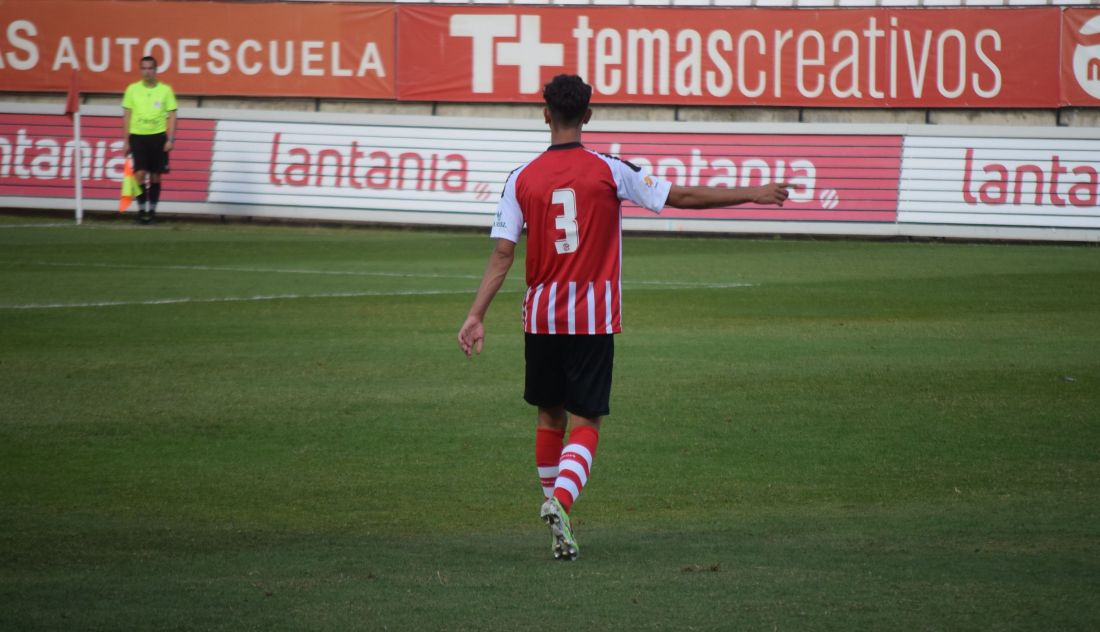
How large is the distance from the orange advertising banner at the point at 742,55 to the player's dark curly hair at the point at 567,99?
21082 mm

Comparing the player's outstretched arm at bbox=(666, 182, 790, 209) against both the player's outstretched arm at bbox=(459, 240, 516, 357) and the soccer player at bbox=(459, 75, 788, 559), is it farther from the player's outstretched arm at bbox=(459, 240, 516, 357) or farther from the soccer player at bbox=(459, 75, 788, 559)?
the player's outstretched arm at bbox=(459, 240, 516, 357)

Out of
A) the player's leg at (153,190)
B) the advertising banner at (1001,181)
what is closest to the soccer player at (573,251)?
the advertising banner at (1001,181)

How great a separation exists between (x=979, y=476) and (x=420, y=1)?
2200 cm

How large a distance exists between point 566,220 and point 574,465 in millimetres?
993

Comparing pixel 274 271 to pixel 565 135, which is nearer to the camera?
pixel 565 135

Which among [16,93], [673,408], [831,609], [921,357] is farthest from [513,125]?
[831,609]

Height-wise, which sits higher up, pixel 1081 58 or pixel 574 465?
pixel 1081 58

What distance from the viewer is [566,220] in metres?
6.24

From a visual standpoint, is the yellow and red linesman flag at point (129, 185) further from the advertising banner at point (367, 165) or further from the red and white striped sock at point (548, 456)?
the red and white striped sock at point (548, 456)

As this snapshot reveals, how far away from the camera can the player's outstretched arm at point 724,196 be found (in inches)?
237

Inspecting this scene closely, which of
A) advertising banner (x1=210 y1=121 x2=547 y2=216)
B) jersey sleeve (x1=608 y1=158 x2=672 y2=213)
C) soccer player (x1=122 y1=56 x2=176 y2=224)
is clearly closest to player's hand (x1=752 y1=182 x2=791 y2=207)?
jersey sleeve (x1=608 y1=158 x2=672 y2=213)

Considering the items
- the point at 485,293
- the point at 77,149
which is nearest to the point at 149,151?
the point at 77,149

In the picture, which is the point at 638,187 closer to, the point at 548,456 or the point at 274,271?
the point at 548,456

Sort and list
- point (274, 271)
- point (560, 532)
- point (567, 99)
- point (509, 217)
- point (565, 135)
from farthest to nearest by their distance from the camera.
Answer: point (274, 271) → point (509, 217) → point (565, 135) → point (567, 99) → point (560, 532)
